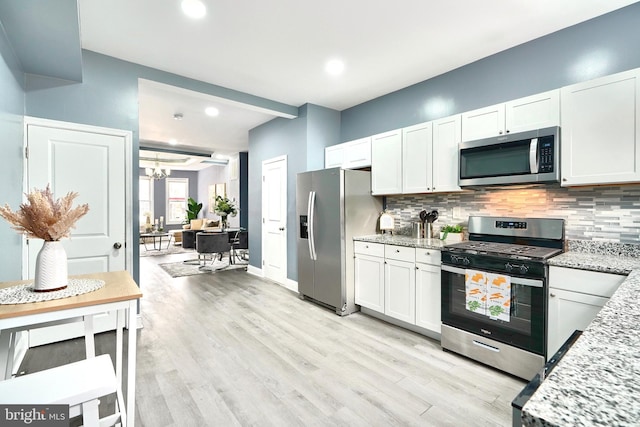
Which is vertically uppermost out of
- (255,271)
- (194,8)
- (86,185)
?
(194,8)

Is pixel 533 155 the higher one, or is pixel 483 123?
pixel 483 123

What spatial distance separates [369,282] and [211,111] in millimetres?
3531

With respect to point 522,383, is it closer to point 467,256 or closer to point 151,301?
point 467,256

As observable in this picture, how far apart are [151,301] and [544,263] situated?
4.37 metres

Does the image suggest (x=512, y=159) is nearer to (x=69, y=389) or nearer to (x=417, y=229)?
(x=417, y=229)

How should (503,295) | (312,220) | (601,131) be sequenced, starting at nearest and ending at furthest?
(601,131), (503,295), (312,220)

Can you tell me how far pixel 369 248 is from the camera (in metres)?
3.45

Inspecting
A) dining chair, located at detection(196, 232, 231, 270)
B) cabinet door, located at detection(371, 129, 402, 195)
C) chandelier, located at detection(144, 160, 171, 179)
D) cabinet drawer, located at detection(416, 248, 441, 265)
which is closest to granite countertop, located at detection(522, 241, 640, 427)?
cabinet drawer, located at detection(416, 248, 441, 265)

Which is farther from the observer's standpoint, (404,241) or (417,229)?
(417,229)

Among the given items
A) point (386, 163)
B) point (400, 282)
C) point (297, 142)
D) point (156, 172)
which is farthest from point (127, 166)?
point (156, 172)

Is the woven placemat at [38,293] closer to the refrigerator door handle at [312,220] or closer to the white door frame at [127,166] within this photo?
the white door frame at [127,166]

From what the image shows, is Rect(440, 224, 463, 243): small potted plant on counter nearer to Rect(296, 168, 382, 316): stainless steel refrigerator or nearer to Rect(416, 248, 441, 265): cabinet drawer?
Rect(416, 248, 441, 265): cabinet drawer

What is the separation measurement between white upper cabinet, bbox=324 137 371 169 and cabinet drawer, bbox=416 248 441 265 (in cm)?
139

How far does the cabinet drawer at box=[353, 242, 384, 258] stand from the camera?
3.31 metres
